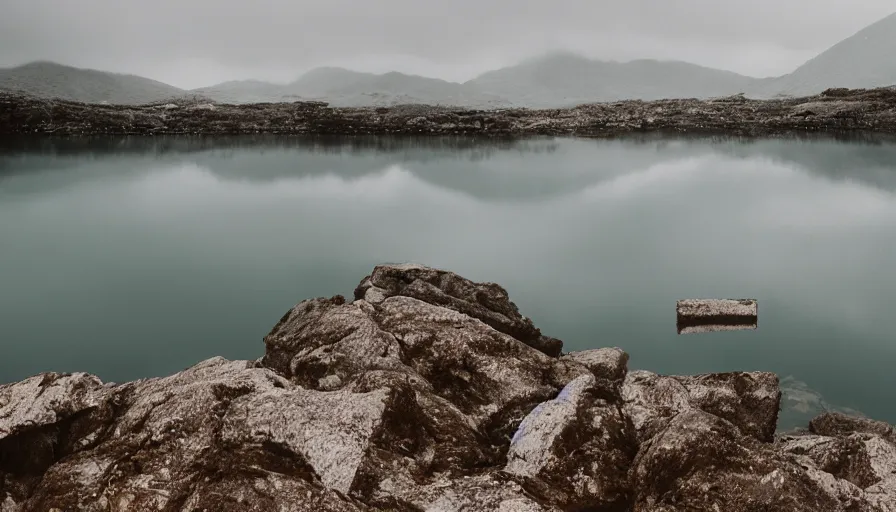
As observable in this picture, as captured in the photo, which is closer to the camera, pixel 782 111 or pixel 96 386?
pixel 96 386

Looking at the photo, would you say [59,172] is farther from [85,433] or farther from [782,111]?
[782,111]

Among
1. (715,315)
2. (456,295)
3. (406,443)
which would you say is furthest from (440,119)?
(406,443)

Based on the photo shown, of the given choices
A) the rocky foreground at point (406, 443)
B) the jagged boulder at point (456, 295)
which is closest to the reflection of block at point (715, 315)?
the jagged boulder at point (456, 295)

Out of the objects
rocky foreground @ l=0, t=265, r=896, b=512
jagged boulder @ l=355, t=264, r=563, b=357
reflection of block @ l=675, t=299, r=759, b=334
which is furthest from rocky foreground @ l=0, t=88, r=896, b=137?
rocky foreground @ l=0, t=265, r=896, b=512

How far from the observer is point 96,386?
48.9 feet

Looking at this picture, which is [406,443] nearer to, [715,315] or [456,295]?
[456,295]

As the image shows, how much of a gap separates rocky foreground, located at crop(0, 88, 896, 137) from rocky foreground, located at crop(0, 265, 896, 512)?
157 meters

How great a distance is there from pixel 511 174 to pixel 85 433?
99.1 m

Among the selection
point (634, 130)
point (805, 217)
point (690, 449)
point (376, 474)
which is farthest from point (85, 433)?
point (634, 130)

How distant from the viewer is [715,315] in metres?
38.7

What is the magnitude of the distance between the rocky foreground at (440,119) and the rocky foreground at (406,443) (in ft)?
514

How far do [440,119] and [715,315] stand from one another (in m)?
149

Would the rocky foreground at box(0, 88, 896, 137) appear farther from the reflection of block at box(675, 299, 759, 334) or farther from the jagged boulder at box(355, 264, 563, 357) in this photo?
the jagged boulder at box(355, 264, 563, 357)

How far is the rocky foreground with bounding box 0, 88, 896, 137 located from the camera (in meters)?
155
